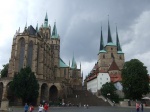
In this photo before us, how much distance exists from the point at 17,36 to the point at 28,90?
23.2m

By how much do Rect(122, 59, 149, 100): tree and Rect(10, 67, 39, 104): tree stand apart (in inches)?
901

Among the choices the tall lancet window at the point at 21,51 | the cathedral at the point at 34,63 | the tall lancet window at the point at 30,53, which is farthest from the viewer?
the tall lancet window at the point at 30,53

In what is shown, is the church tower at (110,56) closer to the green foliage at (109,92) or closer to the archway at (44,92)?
the green foliage at (109,92)

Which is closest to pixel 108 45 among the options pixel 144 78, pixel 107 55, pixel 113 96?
pixel 107 55

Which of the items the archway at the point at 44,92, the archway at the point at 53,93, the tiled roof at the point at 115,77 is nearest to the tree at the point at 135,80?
the archway at the point at 53,93

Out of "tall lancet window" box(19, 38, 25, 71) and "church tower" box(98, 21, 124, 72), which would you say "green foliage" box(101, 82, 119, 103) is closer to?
"tall lancet window" box(19, 38, 25, 71)

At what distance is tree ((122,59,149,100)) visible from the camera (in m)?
52.6

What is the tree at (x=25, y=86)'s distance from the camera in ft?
177

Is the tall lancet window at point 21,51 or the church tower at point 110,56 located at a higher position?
the church tower at point 110,56

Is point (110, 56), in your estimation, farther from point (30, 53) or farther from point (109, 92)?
point (30, 53)

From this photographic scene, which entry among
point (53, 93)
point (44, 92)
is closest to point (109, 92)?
point (53, 93)

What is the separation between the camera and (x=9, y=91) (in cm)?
6131

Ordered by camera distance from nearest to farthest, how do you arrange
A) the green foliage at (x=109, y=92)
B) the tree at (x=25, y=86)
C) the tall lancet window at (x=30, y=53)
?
1. the tree at (x=25, y=86)
2. the tall lancet window at (x=30, y=53)
3. the green foliage at (x=109, y=92)

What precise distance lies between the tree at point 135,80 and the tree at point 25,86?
22.9 meters
